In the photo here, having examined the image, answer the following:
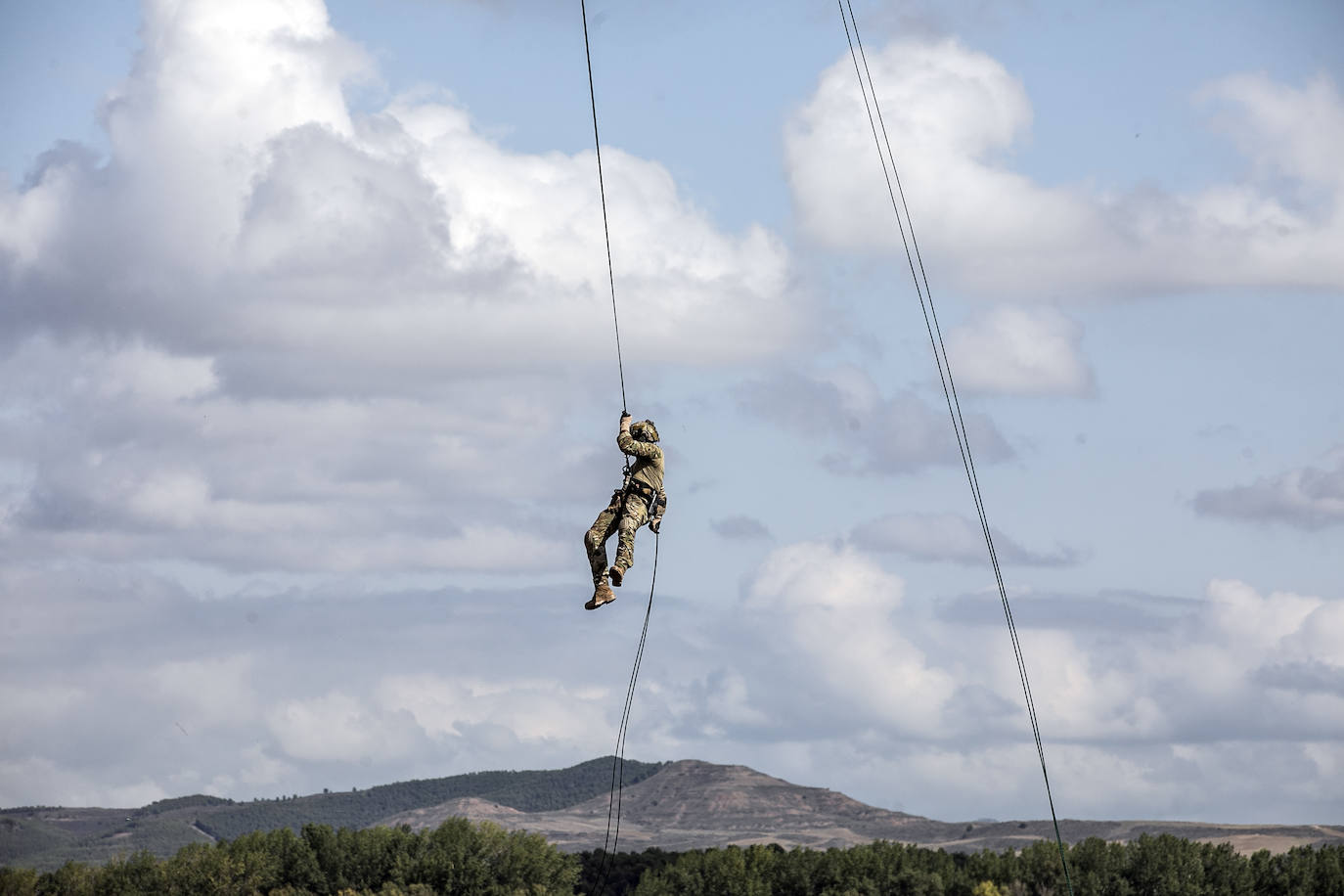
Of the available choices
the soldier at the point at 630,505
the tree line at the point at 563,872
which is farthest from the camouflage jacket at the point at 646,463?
the tree line at the point at 563,872

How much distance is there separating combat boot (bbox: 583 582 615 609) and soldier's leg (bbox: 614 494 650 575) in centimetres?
46

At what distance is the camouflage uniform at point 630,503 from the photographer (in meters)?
38.2

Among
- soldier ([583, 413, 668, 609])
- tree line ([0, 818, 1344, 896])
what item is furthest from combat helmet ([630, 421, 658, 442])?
tree line ([0, 818, 1344, 896])

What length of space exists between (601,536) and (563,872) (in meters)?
84.4

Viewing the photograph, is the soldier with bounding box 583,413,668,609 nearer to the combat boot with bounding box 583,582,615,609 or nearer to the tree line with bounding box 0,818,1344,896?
the combat boot with bounding box 583,582,615,609

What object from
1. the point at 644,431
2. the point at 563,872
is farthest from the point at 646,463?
the point at 563,872

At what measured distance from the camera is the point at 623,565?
3775 cm

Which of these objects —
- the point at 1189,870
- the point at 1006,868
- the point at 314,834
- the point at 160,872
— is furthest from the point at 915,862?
the point at 160,872

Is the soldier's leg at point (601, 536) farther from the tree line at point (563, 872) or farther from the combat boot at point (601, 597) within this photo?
the tree line at point (563, 872)

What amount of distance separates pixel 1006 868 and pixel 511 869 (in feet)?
105

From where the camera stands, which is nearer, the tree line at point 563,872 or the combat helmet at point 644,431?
the combat helmet at point 644,431

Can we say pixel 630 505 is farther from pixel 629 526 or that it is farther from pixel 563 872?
pixel 563 872

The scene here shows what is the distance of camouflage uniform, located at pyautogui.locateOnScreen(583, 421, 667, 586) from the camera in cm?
3816

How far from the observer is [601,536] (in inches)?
1508
